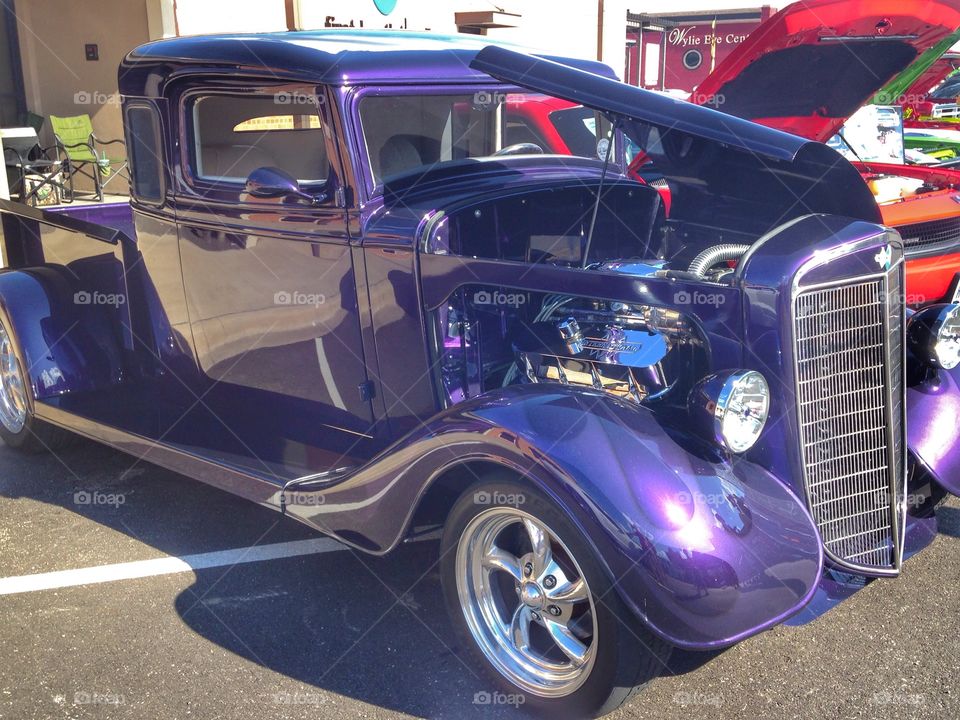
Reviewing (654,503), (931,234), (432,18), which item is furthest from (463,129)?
(432,18)

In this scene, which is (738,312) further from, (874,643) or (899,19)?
(899,19)

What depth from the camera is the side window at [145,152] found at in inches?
147

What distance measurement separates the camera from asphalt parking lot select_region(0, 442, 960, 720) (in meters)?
2.67

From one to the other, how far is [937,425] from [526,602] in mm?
1610

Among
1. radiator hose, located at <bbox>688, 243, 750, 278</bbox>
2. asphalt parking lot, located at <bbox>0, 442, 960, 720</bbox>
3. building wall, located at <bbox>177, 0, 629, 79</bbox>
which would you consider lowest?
asphalt parking lot, located at <bbox>0, 442, 960, 720</bbox>

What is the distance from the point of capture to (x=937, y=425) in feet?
10.5

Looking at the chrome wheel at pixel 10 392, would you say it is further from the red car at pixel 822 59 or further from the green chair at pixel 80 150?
the green chair at pixel 80 150

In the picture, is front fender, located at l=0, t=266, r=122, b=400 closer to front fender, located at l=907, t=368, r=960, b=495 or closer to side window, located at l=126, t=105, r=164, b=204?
side window, located at l=126, t=105, r=164, b=204

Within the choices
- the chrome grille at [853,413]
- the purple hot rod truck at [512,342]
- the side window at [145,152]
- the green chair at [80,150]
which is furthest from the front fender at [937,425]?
the green chair at [80,150]

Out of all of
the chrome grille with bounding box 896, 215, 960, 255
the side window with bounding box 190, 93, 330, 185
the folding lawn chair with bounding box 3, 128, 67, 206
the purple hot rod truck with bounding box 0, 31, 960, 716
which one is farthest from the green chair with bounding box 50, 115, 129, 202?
the chrome grille with bounding box 896, 215, 960, 255

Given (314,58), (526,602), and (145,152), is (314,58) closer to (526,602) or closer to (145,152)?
(145,152)

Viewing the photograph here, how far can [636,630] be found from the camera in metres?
2.35

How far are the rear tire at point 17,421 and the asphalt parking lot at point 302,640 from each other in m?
0.70

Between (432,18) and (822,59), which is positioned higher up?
(432,18)
